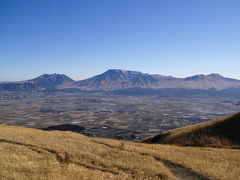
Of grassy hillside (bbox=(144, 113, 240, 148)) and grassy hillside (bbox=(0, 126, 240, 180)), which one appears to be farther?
grassy hillside (bbox=(144, 113, 240, 148))

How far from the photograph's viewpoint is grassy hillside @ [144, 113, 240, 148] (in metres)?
44.4

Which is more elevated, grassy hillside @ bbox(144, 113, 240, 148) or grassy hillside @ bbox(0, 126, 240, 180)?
grassy hillside @ bbox(0, 126, 240, 180)

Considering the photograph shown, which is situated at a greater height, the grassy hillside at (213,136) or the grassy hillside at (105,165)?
the grassy hillside at (105,165)

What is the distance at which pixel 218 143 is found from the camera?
44219mm

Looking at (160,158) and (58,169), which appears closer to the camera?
(58,169)

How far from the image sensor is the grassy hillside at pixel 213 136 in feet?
146

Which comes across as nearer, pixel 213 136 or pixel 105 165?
pixel 105 165

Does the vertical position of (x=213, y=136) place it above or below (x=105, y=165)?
below

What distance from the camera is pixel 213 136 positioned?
47875mm

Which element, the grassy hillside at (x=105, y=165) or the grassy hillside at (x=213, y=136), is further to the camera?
the grassy hillside at (x=213, y=136)

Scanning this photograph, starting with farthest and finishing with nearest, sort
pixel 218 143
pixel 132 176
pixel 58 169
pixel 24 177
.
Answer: pixel 218 143, pixel 132 176, pixel 58 169, pixel 24 177

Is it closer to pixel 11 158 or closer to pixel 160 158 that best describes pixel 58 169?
pixel 11 158

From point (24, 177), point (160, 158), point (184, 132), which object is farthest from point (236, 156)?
point (24, 177)

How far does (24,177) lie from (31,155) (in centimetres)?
774
